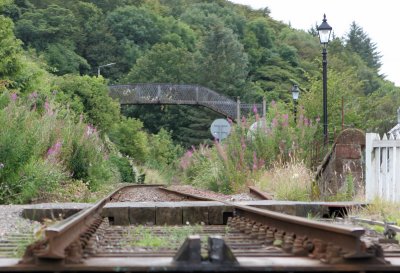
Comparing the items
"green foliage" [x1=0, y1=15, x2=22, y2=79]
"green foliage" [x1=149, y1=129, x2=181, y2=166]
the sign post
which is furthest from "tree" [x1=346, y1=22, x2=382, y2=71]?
"green foliage" [x1=0, y1=15, x2=22, y2=79]

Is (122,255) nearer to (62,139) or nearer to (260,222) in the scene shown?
(260,222)

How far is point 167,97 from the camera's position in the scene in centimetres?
6009

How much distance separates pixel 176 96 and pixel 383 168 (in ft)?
166

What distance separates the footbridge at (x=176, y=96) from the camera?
59.5 meters

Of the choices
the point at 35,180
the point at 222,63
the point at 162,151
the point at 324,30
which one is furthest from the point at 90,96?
the point at 222,63

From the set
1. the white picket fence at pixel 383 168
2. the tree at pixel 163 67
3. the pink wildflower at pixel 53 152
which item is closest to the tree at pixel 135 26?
the tree at pixel 163 67

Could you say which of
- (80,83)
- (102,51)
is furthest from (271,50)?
(80,83)

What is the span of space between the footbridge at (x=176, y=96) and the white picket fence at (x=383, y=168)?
4852 centimetres

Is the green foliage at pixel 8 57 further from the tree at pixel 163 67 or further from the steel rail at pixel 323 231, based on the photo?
the tree at pixel 163 67

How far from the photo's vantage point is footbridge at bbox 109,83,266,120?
195 feet

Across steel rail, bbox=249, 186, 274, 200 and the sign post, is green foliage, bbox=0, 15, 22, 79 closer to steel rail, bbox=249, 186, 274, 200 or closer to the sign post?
the sign post

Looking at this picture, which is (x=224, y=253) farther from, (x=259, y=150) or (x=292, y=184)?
(x=259, y=150)

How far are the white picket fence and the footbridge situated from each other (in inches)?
1910

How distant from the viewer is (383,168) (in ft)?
32.0
